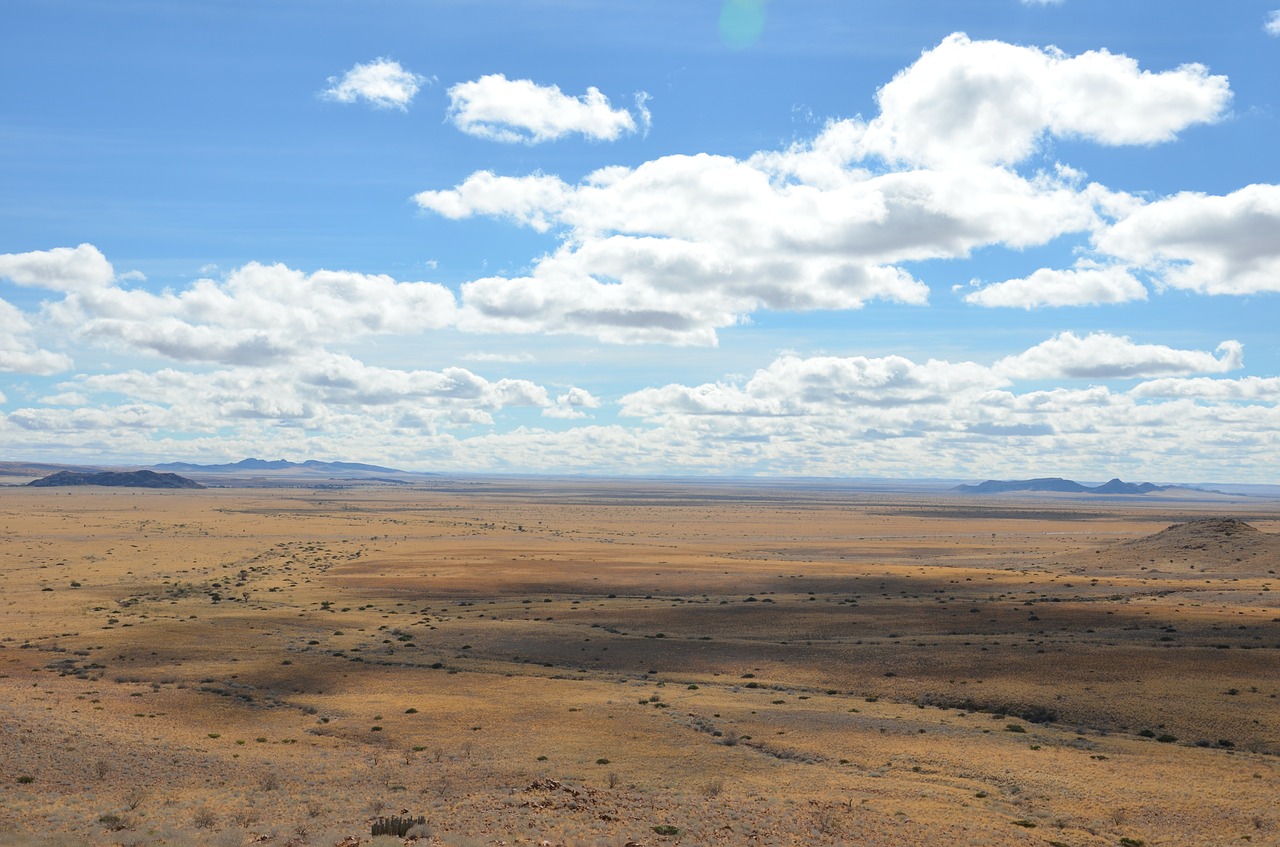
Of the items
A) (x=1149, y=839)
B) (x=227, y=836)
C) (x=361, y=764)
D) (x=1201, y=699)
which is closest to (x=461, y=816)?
(x=227, y=836)

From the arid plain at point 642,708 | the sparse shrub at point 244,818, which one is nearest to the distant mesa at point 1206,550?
the arid plain at point 642,708

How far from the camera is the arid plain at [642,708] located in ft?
93.0

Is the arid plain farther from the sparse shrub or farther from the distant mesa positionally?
the distant mesa

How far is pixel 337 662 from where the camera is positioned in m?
56.1

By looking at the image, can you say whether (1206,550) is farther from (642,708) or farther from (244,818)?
(244,818)

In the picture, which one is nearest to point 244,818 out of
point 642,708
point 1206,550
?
point 642,708

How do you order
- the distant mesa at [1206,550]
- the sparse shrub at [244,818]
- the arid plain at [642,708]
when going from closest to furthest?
the sparse shrub at [244,818]
the arid plain at [642,708]
the distant mesa at [1206,550]

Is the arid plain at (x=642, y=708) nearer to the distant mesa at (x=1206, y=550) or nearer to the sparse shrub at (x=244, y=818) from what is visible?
the sparse shrub at (x=244, y=818)

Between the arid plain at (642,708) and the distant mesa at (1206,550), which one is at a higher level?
the distant mesa at (1206,550)

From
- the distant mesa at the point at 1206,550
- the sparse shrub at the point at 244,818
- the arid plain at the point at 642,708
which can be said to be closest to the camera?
the sparse shrub at the point at 244,818

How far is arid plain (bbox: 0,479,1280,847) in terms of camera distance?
28.4 meters

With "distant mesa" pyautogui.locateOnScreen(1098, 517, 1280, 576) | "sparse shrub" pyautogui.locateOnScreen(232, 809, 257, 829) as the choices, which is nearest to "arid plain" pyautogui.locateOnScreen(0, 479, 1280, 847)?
"sparse shrub" pyautogui.locateOnScreen(232, 809, 257, 829)

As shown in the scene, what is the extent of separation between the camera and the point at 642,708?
148 feet

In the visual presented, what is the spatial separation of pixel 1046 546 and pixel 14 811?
488ft
